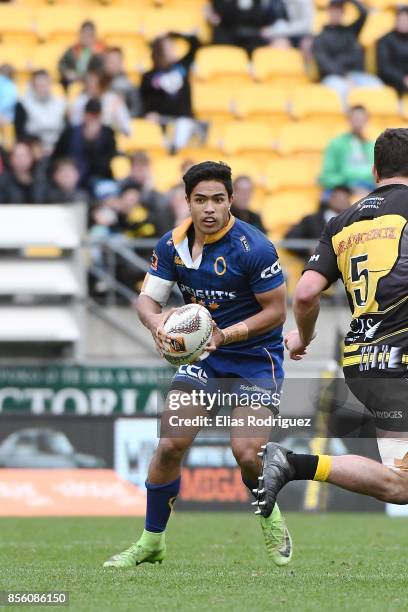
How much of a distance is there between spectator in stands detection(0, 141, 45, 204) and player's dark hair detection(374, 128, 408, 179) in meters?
8.65

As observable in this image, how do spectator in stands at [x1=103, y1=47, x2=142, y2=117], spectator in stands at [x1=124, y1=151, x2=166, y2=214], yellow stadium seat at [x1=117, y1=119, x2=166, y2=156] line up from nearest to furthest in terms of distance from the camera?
spectator in stands at [x1=124, y1=151, x2=166, y2=214] < spectator in stands at [x1=103, y1=47, x2=142, y2=117] < yellow stadium seat at [x1=117, y1=119, x2=166, y2=156]

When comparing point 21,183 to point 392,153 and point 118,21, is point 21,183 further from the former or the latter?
point 392,153

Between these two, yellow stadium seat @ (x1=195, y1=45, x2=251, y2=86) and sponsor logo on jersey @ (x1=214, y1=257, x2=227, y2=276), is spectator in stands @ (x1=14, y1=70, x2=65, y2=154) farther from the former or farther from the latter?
sponsor logo on jersey @ (x1=214, y1=257, x2=227, y2=276)

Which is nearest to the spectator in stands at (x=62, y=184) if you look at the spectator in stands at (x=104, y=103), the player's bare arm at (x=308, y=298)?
the spectator in stands at (x=104, y=103)

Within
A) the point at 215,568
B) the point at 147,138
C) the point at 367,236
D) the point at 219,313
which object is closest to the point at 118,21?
the point at 147,138

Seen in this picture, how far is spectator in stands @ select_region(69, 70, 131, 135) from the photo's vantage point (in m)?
16.9

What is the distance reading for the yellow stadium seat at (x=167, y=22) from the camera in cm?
1950

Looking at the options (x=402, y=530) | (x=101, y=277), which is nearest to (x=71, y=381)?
(x=101, y=277)

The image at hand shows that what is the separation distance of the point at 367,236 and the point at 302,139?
1162cm

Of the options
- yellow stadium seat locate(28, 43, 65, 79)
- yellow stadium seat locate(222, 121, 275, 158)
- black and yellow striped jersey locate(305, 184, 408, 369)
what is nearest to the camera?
black and yellow striped jersey locate(305, 184, 408, 369)

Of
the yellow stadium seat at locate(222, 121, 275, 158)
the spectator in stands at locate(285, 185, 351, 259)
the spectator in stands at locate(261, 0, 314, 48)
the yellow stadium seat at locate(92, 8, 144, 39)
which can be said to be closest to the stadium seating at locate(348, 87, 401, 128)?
the spectator in stands at locate(261, 0, 314, 48)

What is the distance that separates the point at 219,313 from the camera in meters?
8.18

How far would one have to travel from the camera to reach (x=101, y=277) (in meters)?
14.8

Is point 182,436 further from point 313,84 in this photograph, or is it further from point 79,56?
point 313,84
